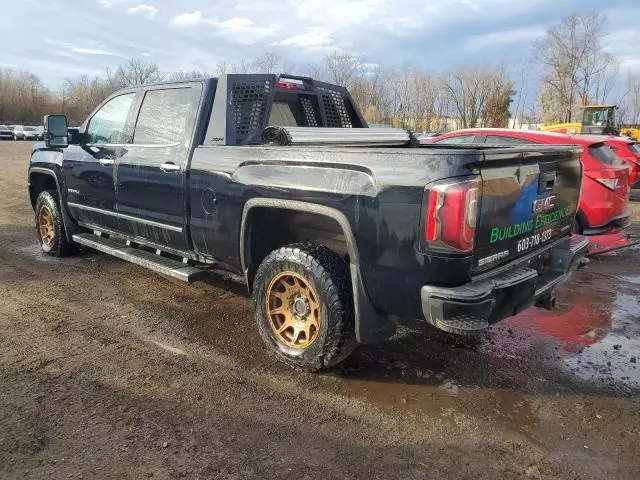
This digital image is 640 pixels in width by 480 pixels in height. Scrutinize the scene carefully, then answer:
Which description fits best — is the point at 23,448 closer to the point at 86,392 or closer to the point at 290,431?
the point at 86,392

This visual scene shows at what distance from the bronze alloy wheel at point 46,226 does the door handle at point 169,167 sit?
289cm

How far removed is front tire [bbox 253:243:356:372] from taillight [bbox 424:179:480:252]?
2.55ft

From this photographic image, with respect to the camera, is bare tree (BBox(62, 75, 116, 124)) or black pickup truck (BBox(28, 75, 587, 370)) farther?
bare tree (BBox(62, 75, 116, 124))

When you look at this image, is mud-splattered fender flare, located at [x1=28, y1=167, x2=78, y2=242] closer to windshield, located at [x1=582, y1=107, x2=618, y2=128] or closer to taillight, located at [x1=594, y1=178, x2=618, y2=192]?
taillight, located at [x1=594, y1=178, x2=618, y2=192]

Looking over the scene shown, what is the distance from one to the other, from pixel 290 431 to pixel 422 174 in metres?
1.62

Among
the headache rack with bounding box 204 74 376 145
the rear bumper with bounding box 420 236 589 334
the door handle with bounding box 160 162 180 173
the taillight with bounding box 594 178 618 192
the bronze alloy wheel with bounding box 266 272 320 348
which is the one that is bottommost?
the bronze alloy wheel with bounding box 266 272 320 348

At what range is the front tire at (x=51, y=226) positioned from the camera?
648 cm

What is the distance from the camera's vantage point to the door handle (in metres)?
4.39

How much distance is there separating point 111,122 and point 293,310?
3.25 m

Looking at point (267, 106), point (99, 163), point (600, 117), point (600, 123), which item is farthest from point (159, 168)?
point (600, 117)

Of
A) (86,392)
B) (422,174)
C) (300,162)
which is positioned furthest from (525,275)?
(86,392)

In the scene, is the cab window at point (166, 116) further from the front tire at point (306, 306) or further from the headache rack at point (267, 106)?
the front tire at point (306, 306)

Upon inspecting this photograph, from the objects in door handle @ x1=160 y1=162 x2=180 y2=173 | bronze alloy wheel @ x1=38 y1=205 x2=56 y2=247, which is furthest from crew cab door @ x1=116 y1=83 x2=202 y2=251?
bronze alloy wheel @ x1=38 y1=205 x2=56 y2=247

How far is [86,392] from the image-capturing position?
336 cm
